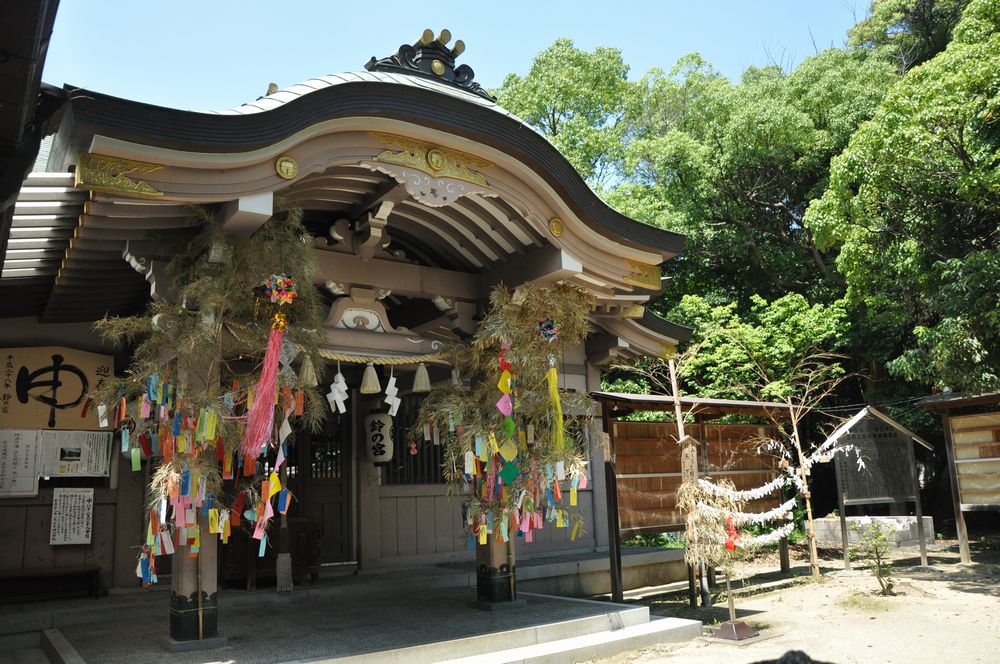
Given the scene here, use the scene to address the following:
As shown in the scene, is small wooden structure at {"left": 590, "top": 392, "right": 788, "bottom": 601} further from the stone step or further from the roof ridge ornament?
the stone step

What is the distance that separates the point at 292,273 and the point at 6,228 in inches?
92.8

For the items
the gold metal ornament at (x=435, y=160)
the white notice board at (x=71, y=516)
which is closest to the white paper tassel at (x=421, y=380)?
the gold metal ornament at (x=435, y=160)

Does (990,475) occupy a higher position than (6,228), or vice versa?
(6,228)

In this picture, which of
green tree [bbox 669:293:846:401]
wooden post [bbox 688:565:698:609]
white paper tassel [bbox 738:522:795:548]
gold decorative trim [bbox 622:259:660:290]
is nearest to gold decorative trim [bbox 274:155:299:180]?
gold decorative trim [bbox 622:259:660:290]

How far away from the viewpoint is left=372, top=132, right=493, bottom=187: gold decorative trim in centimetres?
610

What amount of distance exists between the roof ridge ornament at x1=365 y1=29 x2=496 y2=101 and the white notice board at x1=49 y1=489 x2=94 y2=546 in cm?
568

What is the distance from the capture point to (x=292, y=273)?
5.95 metres

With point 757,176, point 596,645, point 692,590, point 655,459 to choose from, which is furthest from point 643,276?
point 757,176

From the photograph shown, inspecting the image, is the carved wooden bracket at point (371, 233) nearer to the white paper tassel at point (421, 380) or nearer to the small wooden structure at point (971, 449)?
the white paper tassel at point (421, 380)

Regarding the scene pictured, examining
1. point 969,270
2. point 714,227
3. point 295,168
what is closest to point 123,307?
point 295,168

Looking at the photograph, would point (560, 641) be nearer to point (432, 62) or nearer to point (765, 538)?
point (765, 538)

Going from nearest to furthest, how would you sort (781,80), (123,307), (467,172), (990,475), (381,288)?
(467,172) → (381,288) → (123,307) → (990,475) → (781,80)

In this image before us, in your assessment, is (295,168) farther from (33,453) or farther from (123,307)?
(33,453)

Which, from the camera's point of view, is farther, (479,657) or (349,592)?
(349,592)
